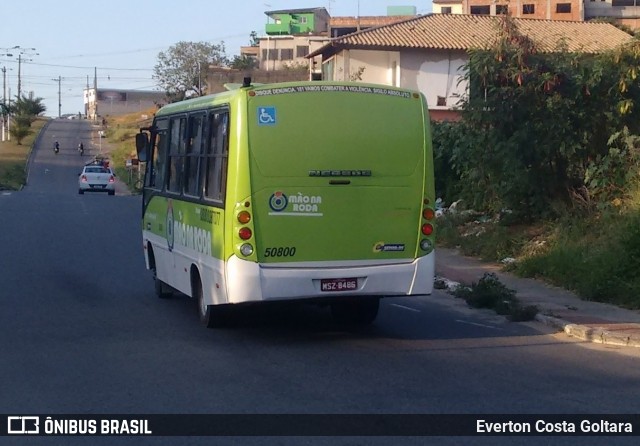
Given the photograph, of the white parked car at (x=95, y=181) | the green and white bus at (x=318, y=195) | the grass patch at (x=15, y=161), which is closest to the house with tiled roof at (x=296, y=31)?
the grass patch at (x=15, y=161)

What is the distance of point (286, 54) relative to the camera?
335 ft

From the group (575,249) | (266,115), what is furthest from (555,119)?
(266,115)

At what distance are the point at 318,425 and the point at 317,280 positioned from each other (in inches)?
132

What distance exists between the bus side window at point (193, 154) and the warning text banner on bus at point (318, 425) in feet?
15.6

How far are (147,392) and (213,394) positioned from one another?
605 mm

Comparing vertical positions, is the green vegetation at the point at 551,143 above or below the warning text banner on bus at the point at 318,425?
above

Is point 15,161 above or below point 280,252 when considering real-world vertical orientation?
above

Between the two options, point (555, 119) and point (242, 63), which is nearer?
point (555, 119)

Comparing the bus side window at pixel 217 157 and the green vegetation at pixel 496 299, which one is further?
the green vegetation at pixel 496 299

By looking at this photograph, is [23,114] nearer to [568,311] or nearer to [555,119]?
[555,119]

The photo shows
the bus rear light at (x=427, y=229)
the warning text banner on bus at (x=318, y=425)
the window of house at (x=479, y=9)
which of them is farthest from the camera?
the window of house at (x=479, y=9)

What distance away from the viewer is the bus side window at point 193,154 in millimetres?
12516

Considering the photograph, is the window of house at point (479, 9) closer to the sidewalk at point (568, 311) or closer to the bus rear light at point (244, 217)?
the sidewalk at point (568, 311)

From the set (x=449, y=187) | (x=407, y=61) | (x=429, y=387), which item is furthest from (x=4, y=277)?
(x=407, y=61)
